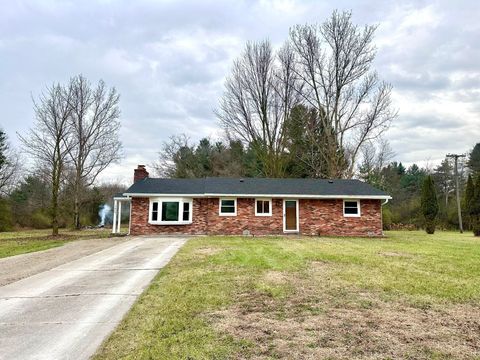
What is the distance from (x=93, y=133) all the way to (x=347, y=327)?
29.2m

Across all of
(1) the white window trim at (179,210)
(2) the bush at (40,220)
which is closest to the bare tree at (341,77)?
(1) the white window trim at (179,210)

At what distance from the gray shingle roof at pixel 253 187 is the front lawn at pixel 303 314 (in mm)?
12041

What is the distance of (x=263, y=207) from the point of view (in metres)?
20.6

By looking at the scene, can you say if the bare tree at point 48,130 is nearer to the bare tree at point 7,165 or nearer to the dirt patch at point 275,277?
the bare tree at point 7,165

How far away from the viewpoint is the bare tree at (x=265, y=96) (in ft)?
101

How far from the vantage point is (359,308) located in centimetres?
504

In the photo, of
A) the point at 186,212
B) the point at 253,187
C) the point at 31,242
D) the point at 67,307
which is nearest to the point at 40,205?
the point at 31,242

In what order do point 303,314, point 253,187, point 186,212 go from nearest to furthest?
point 303,314, point 186,212, point 253,187

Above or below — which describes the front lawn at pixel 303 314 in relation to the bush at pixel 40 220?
below

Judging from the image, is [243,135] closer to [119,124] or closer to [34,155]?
[119,124]

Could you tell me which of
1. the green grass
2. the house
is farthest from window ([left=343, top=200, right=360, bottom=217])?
the green grass

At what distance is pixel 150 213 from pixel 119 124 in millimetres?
12899

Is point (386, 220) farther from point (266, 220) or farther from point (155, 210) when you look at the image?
point (155, 210)

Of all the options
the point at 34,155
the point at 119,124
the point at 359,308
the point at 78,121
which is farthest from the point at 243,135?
the point at 359,308
